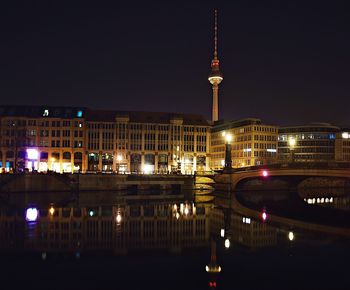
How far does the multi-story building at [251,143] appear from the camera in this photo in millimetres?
131875

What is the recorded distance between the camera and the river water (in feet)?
85.2

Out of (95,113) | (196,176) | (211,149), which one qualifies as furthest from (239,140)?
(95,113)

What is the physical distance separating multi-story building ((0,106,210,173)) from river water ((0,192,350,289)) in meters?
65.3

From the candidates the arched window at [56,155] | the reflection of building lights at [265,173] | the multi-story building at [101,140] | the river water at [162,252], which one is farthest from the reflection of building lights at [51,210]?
the arched window at [56,155]

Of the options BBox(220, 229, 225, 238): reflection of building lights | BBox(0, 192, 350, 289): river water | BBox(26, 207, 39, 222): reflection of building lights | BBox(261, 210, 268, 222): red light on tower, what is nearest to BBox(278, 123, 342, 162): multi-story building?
BBox(261, 210, 268, 222): red light on tower

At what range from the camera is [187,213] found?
60688 mm

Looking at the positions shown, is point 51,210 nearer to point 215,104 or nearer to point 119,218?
point 119,218

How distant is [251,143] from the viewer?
132 metres

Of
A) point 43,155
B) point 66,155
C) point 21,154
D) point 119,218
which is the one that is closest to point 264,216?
A: point 119,218

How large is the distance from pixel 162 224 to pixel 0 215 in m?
21.6

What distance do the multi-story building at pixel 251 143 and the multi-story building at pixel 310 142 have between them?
4.91 m

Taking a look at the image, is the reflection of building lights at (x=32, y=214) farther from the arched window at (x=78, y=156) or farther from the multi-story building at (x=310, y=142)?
the multi-story building at (x=310, y=142)

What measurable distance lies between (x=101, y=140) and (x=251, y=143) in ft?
157

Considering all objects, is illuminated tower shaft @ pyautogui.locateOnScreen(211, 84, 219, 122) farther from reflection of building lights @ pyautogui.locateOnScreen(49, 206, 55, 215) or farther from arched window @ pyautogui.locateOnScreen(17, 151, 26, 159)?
reflection of building lights @ pyautogui.locateOnScreen(49, 206, 55, 215)
